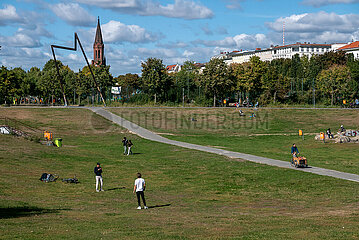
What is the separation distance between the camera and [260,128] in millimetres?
68812

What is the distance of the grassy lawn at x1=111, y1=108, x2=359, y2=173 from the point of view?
1718 inches

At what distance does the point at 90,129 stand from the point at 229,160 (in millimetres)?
32047

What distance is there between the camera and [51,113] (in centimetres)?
7494

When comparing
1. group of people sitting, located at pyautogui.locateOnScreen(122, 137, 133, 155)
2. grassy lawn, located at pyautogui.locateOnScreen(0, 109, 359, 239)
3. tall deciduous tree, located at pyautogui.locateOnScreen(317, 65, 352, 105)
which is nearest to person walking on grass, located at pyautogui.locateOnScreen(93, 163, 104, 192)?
grassy lawn, located at pyautogui.locateOnScreen(0, 109, 359, 239)

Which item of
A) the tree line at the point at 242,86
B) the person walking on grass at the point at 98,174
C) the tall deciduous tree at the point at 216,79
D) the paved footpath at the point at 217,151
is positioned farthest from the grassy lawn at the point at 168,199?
the tree line at the point at 242,86

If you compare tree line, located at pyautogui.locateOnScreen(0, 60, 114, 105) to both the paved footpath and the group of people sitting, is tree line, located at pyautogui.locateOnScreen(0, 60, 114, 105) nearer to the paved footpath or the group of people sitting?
the paved footpath

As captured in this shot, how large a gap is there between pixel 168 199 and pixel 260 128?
4679 centimetres

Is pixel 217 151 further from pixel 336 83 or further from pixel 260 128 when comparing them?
pixel 336 83

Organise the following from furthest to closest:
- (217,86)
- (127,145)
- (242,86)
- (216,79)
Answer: (242,86)
(217,86)
(216,79)
(127,145)

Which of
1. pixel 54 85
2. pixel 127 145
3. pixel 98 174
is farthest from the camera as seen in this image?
pixel 54 85

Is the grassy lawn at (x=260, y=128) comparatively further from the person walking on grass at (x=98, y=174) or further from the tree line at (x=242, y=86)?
the person walking on grass at (x=98, y=174)

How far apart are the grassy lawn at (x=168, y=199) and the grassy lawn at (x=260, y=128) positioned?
8479 millimetres

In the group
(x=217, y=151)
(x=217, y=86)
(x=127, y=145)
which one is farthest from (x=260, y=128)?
(x=127, y=145)

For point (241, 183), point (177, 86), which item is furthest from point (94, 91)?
point (241, 183)
